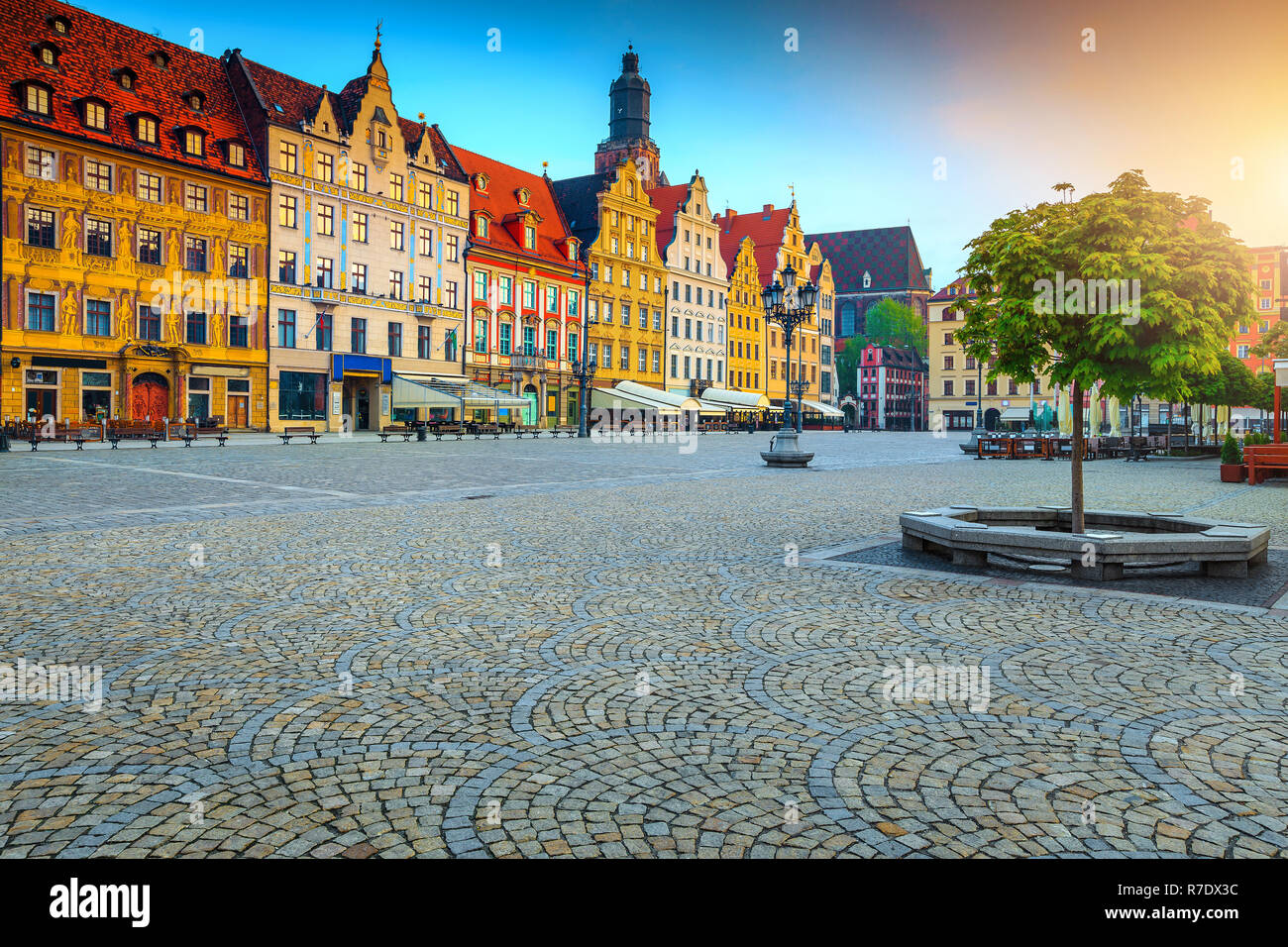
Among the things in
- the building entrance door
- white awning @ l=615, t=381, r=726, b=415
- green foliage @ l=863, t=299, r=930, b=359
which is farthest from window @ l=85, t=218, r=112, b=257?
green foliage @ l=863, t=299, r=930, b=359

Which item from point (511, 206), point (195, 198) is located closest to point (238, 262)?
point (195, 198)

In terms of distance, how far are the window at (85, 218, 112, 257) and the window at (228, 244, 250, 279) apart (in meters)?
5.78

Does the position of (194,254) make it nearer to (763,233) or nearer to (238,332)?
(238,332)

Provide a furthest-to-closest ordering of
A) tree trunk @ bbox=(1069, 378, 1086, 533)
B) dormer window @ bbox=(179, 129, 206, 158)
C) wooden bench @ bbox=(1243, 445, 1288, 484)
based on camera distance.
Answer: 1. dormer window @ bbox=(179, 129, 206, 158)
2. wooden bench @ bbox=(1243, 445, 1288, 484)
3. tree trunk @ bbox=(1069, 378, 1086, 533)

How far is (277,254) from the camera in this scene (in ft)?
160

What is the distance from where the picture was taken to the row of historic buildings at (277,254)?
40.4 meters

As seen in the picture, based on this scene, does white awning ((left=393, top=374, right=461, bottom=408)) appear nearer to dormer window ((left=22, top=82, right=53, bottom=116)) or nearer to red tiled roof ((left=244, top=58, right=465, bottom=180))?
red tiled roof ((left=244, top=58, right=465, bottom=180))

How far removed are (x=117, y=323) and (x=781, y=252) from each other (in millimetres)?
61320

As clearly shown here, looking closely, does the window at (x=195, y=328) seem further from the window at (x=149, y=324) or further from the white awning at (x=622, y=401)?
the white awning at (x=622, y=401)

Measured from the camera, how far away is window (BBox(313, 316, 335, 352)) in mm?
50844

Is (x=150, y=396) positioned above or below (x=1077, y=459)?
above

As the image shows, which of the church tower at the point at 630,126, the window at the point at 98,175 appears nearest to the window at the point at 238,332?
the window at the point at 98,175

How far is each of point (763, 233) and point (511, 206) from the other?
34411 mm
